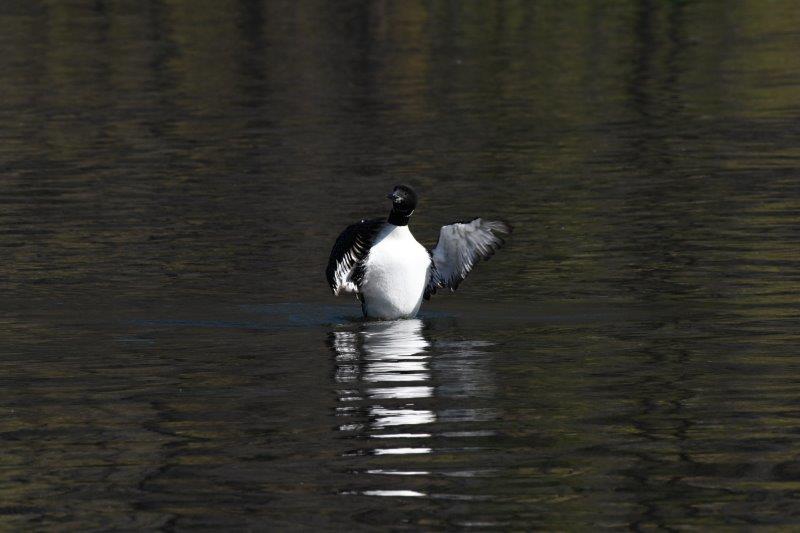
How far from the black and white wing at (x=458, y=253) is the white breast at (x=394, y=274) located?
53 cm

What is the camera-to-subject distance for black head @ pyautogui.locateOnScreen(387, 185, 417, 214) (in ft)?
53.5

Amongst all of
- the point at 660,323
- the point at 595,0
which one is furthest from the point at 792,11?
the point at 660,323

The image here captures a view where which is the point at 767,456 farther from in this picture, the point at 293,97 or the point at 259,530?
the point at 293,97

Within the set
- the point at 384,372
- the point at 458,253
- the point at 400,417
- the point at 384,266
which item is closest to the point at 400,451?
the point at 400,417

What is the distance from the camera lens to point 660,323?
16.2m

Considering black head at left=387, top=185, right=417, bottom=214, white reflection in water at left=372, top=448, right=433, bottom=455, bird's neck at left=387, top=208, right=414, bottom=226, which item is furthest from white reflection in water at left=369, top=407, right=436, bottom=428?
bird's neck at left=387, top=208, right=414, bottom=226

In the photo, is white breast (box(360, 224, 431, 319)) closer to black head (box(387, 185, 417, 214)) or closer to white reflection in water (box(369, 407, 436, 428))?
black head (box(387, 185, 417, 214))

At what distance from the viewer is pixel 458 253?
1750 cm

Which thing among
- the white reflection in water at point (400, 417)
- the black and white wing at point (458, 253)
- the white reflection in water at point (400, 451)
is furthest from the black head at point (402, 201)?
the white reflection in water at point (400, 451)

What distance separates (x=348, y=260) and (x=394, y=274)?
0.42m

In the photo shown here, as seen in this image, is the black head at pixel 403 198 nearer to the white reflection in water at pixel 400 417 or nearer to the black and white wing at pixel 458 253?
the black and white wing at pixel 458 253

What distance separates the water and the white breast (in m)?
0.22

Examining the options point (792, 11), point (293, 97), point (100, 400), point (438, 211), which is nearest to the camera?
Result: point (100, 400)

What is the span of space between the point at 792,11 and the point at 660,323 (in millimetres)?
44300
